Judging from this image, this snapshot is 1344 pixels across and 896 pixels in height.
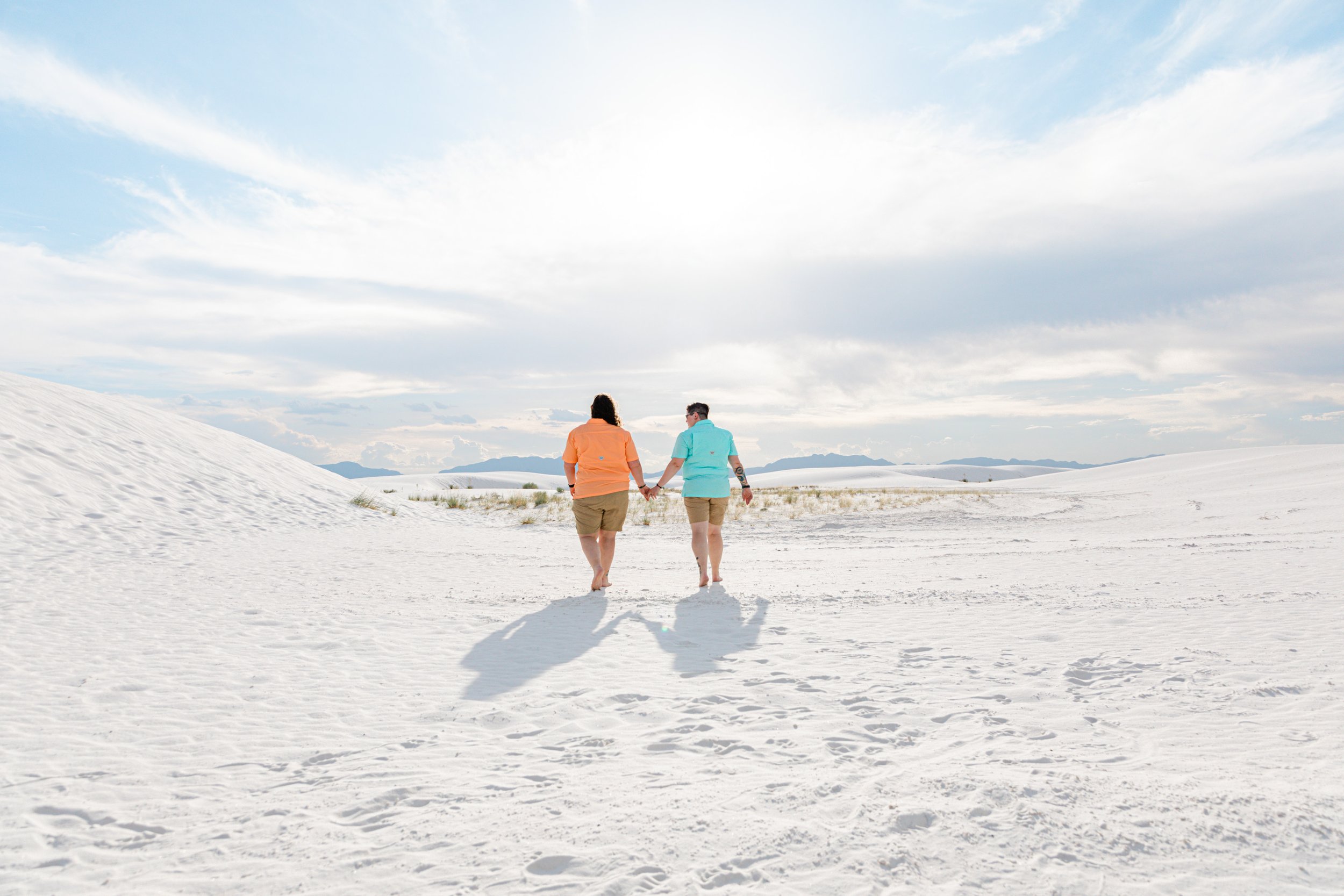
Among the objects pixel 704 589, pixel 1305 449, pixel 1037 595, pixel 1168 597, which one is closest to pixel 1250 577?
pixel 1168 597

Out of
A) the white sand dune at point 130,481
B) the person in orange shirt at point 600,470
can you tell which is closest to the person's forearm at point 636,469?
the person in orange shirt at point 600,470

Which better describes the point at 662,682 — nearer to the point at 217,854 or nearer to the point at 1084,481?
the point at 217,854

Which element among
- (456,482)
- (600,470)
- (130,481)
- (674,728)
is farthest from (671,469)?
(456,482)

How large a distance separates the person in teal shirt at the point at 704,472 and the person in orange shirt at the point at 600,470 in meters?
0.51

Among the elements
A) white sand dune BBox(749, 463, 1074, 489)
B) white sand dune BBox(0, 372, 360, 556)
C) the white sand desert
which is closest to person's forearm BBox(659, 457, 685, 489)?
the white sand desert

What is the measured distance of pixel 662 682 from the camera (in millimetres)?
4582

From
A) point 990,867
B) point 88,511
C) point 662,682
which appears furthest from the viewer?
point 88,511

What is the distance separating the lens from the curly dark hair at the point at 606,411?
779 cm

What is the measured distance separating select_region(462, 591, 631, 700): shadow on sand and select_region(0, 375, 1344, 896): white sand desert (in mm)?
40

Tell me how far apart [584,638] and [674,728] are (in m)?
2.21

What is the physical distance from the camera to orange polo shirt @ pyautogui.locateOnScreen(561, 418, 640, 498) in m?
7.64

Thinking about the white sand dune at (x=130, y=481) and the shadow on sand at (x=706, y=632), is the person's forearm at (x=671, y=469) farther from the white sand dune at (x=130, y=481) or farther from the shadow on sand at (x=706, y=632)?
the white sand dune at (x=130, y=481)

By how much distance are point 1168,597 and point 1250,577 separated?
1608mm

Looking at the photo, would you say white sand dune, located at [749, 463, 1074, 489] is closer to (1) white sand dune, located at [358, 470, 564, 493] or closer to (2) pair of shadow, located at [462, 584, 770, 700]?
(1) white sand dune, located at [358, 470, 564, 493]
